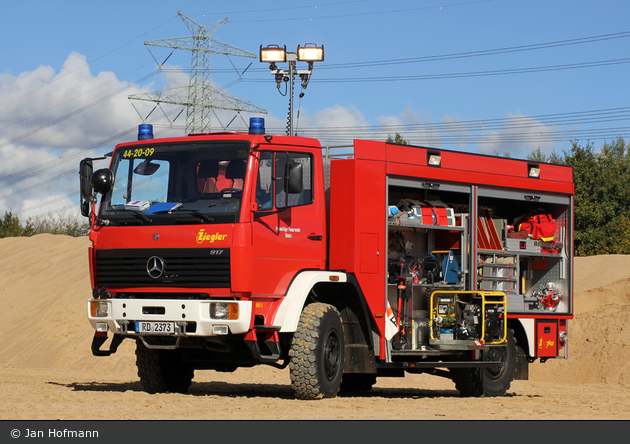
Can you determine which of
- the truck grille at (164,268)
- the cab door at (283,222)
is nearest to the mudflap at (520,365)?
the cab door at (283,222)

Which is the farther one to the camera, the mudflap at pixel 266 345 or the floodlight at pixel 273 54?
the floodlight at pixel 273 54

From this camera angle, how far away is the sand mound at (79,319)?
23.8m

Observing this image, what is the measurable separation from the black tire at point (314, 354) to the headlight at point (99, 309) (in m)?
2.42

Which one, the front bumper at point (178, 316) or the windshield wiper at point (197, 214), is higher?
the windshield wiper at point (197, 214)

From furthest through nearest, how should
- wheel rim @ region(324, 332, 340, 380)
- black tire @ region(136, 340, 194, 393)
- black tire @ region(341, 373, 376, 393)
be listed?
black tire @ region(341, 373, 376, 393), black tire @ region(136, 340, 194, 393), wheel rim @ region(324, 332, 340, 380)

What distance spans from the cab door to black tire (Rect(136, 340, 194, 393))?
257 cm

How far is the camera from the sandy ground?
8930 mm

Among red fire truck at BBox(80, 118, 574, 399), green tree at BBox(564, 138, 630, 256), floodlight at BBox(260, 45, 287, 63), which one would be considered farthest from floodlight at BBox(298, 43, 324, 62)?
green tree at BBox(564, 138, 630, 256)

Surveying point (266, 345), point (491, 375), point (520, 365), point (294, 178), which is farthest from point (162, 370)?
point (520, 365)

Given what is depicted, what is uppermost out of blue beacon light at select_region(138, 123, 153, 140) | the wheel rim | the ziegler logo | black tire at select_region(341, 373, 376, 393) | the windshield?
blue beacon light at select_region(138, 123, 153, 140)

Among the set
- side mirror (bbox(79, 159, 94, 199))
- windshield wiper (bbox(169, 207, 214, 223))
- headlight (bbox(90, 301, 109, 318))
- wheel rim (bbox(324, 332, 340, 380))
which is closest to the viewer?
windshield wiper (bbox(169, 207, 214, 223))

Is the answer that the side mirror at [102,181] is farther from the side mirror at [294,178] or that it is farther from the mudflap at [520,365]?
the mudflap at [520,365]

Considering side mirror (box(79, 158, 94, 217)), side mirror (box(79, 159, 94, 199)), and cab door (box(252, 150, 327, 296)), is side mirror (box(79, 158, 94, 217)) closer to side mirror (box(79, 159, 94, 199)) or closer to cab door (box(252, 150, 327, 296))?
side mirror (box(79, 159, 94, 199))

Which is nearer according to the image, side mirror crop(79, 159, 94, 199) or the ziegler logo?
the ziegler logo
